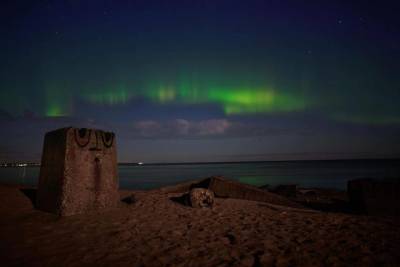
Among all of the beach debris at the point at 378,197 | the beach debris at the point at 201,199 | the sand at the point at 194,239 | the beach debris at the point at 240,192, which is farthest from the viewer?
the beach debris at the point at 240,192

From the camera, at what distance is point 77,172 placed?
5.72 m

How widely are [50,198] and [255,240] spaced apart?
15.9ft

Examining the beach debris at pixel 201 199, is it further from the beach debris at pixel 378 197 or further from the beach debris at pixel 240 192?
the beach debris at pixel 378 197

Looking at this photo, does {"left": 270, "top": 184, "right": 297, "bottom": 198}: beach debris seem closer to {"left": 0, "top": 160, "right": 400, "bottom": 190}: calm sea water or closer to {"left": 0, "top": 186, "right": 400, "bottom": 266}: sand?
{"left": 0, "top": 186, "right": 400, "bottom": 266}: sand

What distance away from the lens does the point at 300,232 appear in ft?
14.3

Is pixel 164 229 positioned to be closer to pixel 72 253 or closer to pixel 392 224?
pixel 72 253

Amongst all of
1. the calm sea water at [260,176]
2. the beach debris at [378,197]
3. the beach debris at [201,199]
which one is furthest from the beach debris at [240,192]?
the calm sea water at [260,176]

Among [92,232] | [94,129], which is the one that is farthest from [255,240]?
[94,129]

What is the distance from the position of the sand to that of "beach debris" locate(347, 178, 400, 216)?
5.27 feet

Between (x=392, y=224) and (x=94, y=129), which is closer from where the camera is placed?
(x=392, y=224)

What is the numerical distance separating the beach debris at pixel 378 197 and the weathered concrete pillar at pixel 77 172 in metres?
6.86

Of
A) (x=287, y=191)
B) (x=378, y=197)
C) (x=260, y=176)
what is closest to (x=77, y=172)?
(x=378, y=197)

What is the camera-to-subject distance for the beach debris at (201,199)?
6.82 m

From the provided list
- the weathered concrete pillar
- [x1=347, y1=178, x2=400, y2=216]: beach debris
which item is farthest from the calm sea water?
[x1=347, y1=178, x2=400, y2=216]: beach debris
